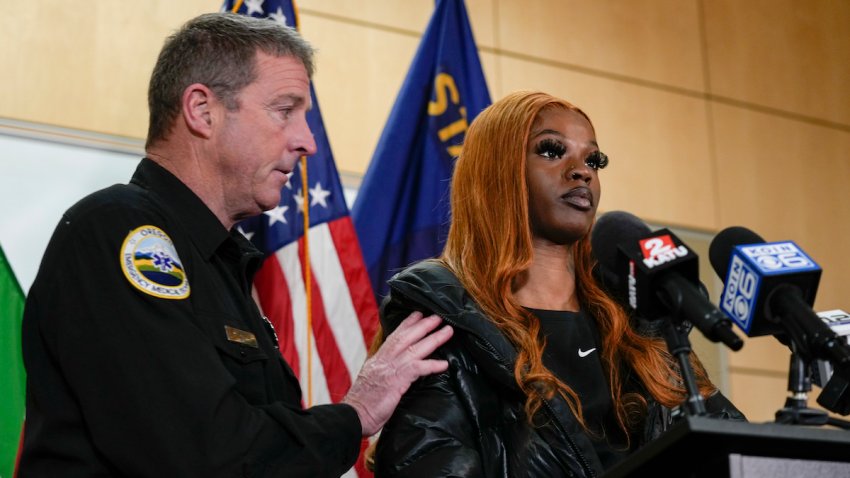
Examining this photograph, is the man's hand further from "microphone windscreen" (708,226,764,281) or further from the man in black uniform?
"microphone windscreen" (708,226,764,281)

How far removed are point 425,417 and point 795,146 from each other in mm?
4439

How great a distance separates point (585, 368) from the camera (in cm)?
242

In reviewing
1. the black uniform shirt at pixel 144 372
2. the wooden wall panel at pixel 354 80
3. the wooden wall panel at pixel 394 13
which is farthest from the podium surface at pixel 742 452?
the wooden wall panel at pixel 394 13

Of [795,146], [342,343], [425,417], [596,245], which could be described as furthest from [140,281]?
[795,146]

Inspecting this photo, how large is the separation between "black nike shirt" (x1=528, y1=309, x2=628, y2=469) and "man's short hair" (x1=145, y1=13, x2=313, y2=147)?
2.64 feet

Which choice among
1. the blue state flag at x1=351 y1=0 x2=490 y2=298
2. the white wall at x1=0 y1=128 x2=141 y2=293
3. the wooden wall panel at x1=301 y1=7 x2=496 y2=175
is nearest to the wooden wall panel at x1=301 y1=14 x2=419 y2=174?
the wooden wall panel at x1=301 y1=7 x2=496 y2=175

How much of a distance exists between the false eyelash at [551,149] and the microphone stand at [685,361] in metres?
1.02

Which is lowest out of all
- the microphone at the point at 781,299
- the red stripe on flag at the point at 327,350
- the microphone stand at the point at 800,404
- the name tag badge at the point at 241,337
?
the red stripe on flag at the point at 327,350

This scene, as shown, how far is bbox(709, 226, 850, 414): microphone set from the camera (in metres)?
1.53

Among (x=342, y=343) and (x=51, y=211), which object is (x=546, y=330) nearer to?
(x=342, y=343)

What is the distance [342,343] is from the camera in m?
3.50

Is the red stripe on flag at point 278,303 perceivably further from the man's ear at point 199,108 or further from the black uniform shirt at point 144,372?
the black uniform shirt at point 144,372

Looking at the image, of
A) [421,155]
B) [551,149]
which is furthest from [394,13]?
[551,149]

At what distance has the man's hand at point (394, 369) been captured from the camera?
7.07ft
